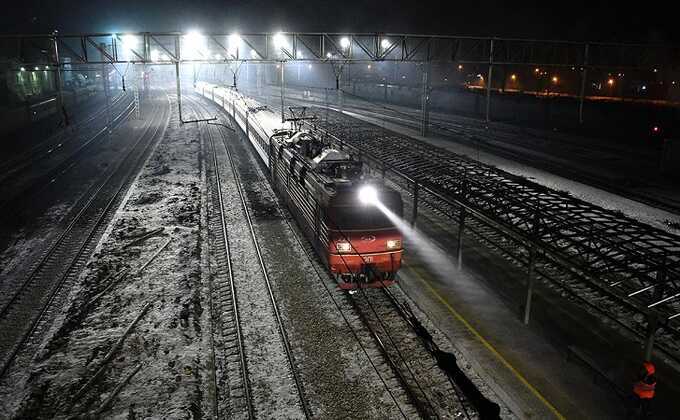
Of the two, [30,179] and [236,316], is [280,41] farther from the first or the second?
[236,316]

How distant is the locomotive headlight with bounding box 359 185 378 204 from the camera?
13.9 m

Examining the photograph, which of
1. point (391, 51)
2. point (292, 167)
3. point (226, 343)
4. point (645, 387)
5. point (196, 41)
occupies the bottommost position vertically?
point (226, 343)

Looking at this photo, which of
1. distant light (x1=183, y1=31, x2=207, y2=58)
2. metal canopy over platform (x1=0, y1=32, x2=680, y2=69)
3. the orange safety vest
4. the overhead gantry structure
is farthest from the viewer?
metal canopy over platform (x1=0, y1=32, x2=680, y2=69)

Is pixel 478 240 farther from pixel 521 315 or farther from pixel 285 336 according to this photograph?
pixel 285 336

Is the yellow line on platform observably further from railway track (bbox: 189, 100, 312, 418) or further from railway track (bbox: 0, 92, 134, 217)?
railway track (bbox: 0, 92, 134, 217)

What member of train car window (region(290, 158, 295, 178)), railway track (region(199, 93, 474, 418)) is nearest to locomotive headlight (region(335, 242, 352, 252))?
railway track (region(199, 93, 474, 418))

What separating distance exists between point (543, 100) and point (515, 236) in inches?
1638

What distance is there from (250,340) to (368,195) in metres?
5.10

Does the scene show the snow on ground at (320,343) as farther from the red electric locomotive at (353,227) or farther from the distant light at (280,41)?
the distant light at (280,41)

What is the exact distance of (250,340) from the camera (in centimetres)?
1177

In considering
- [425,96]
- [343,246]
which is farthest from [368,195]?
[425,96]

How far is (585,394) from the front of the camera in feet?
32.2

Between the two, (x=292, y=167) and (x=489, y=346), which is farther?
(x=292, y=167)

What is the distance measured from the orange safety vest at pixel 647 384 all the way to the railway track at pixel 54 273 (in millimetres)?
12481
